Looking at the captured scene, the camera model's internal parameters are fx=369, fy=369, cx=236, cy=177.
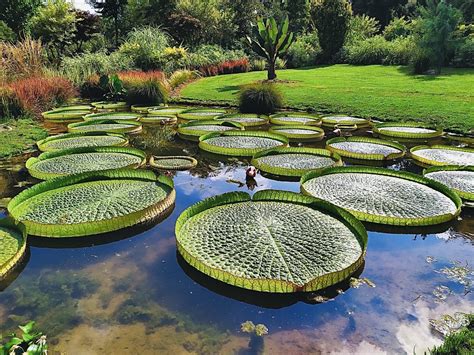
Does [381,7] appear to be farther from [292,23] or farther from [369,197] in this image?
[369,197]

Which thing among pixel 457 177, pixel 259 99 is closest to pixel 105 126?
pixel 259 99

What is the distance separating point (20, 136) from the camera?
766 cm

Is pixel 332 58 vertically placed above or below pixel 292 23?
below

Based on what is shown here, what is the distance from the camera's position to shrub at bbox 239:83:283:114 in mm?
10680

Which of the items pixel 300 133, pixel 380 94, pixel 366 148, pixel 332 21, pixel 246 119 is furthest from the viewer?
pixel 332 21

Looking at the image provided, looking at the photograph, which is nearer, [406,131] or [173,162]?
[173,162]

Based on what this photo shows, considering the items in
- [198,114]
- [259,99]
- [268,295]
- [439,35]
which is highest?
[439,35]

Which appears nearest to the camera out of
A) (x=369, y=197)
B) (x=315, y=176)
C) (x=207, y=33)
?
(x=369, y=197)

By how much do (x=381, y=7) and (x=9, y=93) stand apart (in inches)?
1482

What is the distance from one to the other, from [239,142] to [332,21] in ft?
62.6

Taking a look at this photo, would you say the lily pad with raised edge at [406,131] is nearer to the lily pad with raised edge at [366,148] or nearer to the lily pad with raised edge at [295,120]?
the lily pad with raised edge at [366,148]

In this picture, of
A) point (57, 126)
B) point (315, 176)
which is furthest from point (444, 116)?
point (57, 126)

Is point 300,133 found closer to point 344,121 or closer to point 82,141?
point 344,121

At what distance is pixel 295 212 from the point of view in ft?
13.2
